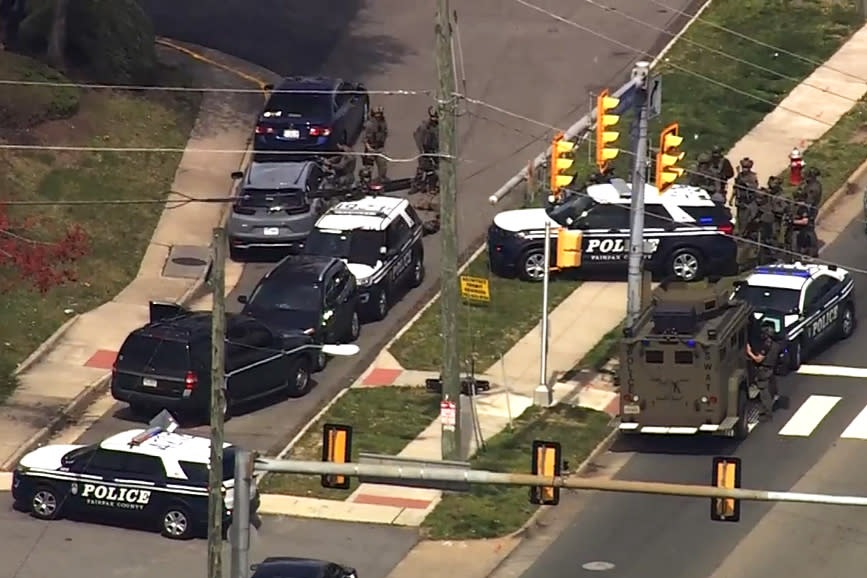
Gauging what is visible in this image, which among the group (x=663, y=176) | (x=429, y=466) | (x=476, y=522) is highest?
(x=663, y=176)

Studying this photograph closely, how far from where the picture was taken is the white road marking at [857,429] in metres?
39.4

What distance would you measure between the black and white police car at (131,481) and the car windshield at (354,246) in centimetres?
830

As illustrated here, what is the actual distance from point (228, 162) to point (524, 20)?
1190cm

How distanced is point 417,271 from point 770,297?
7779 mm

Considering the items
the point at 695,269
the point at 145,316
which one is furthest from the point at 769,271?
the point at 145,316

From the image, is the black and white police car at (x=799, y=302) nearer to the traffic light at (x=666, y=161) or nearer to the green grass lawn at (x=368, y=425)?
the traffic light at (x=666, y=161)

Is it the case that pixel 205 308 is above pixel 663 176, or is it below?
below

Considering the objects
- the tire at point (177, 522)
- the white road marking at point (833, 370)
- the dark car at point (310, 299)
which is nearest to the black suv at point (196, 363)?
the dark car at point (310, 299)

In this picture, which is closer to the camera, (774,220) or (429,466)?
(429,466)

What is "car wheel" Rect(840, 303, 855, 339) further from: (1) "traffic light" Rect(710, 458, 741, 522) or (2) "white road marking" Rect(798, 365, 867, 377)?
(1) "traffic light" Rect(710, 458, 741, 522)

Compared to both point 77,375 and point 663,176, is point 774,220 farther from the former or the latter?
point 77,375

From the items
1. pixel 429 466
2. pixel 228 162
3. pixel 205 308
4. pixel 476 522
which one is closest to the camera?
pixel 429 466

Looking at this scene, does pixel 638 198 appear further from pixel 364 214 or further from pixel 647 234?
pixel 364 214

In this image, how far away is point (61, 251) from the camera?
156 feet
